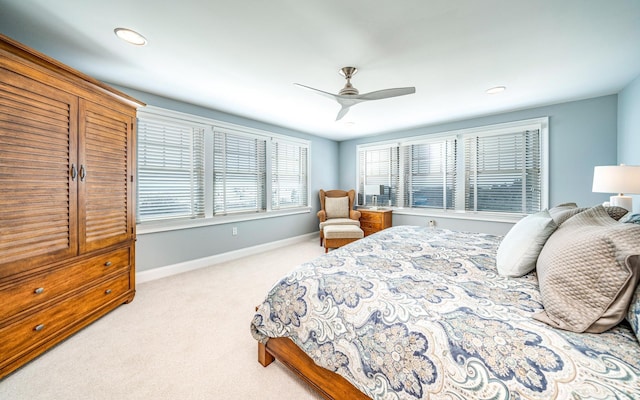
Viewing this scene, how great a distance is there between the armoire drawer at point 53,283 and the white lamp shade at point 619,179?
4765 millimetres

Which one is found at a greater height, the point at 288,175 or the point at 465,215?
the point at 288,175

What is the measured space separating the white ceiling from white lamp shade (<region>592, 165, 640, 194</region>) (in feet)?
3.38

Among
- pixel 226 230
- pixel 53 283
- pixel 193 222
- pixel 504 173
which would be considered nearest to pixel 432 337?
pixel 53 283

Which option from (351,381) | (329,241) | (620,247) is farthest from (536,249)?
(329,241)

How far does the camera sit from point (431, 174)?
15.4 feet

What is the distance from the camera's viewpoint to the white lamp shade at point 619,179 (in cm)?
211

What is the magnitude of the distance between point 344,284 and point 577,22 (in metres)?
2.50

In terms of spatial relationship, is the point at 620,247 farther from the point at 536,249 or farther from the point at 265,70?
the point at 265,70

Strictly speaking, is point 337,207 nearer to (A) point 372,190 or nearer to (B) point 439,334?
(A) point 372,190

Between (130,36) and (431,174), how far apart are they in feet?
15.6

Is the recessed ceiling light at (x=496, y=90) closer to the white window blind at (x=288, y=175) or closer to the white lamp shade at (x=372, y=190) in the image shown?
the white lamp shade at (x=372, y=190)

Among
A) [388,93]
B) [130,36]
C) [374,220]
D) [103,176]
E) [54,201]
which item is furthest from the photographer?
[374,220]

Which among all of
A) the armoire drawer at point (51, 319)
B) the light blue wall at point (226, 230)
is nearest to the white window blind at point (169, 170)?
the light blue wall at point (226, 230)

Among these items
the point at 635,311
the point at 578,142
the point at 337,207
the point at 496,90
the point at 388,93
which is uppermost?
the point at 496,90
